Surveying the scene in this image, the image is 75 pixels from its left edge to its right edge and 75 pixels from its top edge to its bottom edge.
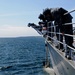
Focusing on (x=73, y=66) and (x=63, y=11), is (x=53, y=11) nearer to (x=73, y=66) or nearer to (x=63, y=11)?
(x=63, y=11)

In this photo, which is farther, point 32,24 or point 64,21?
point 32,24

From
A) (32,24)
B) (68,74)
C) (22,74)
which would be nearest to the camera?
(68,74)

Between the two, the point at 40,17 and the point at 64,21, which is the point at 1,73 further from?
the point at 64,21

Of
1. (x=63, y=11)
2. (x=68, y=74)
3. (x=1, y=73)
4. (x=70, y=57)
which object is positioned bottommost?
(x=1, y=73)

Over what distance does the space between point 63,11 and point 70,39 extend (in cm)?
90

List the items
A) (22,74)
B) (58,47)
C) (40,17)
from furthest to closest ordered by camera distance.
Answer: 1. (22,74)
2. (40,17)
3. (58,47)

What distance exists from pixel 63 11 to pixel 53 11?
1.04 feet

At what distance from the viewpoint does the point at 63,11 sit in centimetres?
761

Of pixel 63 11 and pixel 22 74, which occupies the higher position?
pixel 63 11

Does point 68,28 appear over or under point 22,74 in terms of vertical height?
over

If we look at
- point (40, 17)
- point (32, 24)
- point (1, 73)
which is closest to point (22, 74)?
point (1, 73)

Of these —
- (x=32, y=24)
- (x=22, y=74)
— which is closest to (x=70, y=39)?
(x=32, y=24)

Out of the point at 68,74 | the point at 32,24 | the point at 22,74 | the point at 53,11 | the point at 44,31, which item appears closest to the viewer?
the point at 68,74

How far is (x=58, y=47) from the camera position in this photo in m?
8.77
